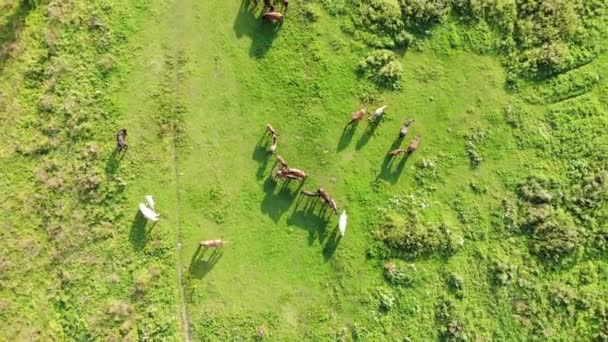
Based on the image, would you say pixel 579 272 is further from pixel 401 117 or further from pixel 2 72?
pixel 2 72

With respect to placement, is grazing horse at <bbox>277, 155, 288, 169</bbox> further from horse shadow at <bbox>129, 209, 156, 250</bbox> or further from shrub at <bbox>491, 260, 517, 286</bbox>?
shrub at <bbox>491, 260, 517, 286</bbox>

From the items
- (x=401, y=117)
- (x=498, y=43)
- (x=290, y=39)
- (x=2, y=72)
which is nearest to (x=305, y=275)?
(x=401, y=117)

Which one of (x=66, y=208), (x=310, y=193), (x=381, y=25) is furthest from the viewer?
(x=381, y=25)

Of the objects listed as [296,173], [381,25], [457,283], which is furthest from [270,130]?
[457,283]

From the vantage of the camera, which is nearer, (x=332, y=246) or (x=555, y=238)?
(x=555, y=238)

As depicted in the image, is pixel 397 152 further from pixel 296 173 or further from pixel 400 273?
pixel 400 273

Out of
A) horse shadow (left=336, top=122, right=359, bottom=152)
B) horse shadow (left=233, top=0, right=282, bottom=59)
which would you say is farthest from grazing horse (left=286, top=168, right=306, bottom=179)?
horse shadow (left=233, top=0, right=282, bottom=59)

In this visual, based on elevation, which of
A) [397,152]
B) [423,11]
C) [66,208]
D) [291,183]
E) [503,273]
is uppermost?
[423,11]
